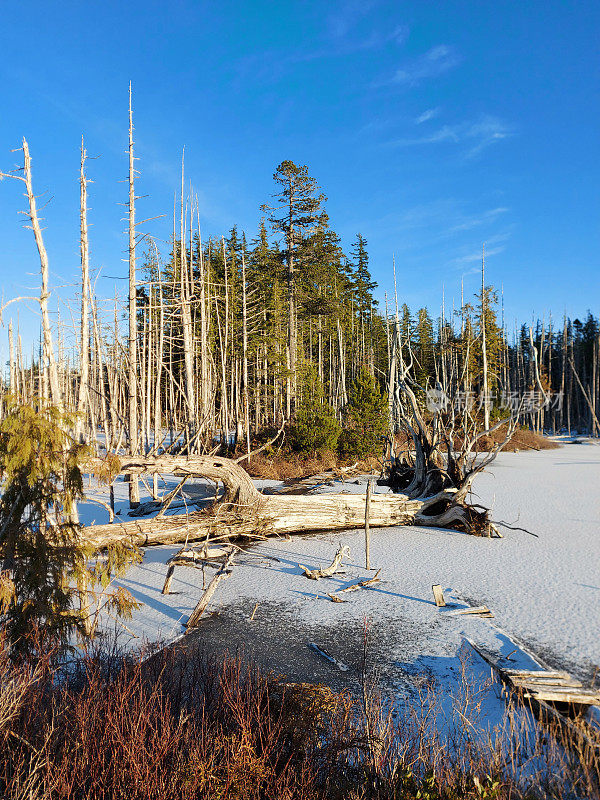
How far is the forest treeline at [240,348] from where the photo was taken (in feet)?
37.9

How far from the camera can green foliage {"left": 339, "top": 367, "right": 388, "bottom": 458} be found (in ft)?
Answer: 67.2

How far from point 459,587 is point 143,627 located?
4.76 meters

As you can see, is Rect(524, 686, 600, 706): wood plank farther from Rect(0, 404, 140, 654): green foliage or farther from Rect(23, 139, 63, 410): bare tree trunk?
Rect(23, 139, 63, 410): bare tree trunk

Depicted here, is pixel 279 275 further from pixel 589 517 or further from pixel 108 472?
pixel 108 472

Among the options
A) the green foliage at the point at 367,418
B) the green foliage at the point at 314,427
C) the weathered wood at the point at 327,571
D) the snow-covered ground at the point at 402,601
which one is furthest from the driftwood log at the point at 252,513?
the green foliage at the point at 314,427

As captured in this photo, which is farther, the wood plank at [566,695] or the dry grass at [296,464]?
the dry grass at [296,464]

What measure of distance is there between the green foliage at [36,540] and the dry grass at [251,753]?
615 mm

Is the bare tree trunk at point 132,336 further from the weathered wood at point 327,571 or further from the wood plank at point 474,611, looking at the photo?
the wood plank at point 474,611

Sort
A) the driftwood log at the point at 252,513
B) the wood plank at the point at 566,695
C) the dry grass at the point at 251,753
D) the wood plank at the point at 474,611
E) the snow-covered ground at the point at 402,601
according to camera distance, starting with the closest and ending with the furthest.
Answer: the dry grass at the point at 251,753, the wood plank at the point at 566,695, the snow-covered ground at the point at 402,601, the wood plank at the point at 474,611, the driftwood log at the point at 252,513

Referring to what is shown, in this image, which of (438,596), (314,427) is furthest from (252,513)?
(314,427)

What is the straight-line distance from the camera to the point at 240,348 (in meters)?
28.3

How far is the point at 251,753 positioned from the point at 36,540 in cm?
290

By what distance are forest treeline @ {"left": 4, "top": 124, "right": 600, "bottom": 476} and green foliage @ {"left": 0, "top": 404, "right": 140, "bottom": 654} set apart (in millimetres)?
561

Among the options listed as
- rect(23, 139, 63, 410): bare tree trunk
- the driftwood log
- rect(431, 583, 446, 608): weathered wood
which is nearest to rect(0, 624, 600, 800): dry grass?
rect(431, 583, 446, 608): weathered wood
